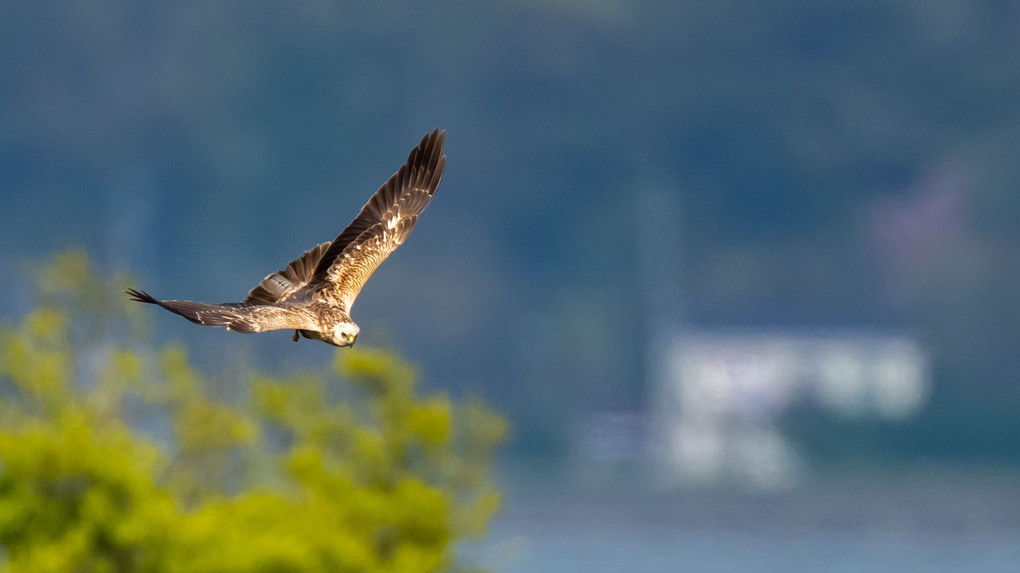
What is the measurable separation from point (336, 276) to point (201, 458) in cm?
1334

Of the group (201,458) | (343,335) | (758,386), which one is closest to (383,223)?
(343,335)

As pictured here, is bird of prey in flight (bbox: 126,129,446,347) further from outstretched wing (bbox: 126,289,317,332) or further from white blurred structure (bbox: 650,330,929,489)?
white blurred structure (bbox: 650,330,929,489)

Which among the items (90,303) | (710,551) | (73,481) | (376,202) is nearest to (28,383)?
(90,303)

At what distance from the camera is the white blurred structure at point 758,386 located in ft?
328

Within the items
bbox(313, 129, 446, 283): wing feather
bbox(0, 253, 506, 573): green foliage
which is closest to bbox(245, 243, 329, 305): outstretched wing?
bbox(313, 129, 446, 283): wing feather

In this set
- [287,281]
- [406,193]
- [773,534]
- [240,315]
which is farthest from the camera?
[773,534]

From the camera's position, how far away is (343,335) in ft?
27.0

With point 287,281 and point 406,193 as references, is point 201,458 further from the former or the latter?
point 287,281

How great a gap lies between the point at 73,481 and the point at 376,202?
805cm

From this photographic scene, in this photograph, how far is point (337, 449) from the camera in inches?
790

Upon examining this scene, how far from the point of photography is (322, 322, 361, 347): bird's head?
817cm

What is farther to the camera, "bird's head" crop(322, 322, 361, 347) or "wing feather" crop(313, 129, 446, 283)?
"wing feather" crop(313, 129, 446, 283)

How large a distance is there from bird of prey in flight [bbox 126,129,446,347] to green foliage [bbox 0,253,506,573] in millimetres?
7239

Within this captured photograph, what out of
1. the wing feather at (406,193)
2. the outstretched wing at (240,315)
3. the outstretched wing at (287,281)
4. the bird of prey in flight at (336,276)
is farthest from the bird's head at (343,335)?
the wing feather at (406,193)
